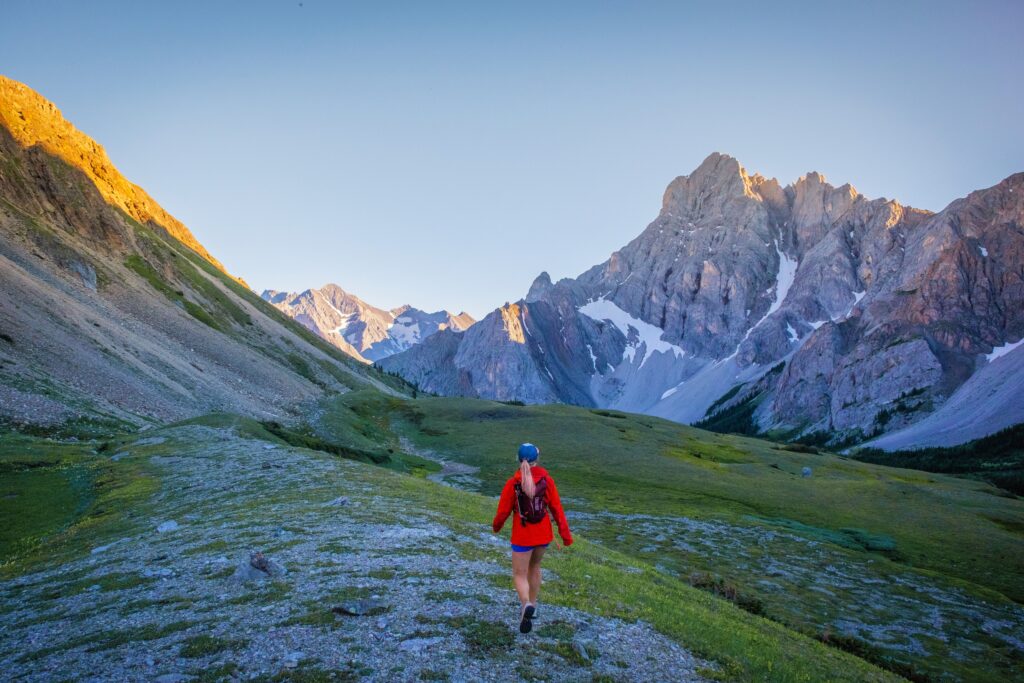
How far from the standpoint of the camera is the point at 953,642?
2706 centimetres

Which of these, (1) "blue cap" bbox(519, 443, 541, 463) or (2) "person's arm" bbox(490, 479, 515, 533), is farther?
(2) "person's arm" bbox(490, 479, 515, 533)

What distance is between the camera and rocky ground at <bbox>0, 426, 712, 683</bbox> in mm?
12047

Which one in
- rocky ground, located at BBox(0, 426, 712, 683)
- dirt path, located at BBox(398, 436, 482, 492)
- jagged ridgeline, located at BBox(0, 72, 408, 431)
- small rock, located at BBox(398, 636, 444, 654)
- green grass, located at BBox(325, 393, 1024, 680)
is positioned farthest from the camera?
dirt path, located at BBox(398, 436, 482, 492)

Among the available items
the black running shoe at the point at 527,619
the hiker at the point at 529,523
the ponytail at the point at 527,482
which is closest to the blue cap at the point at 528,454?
Result: the hiker at the point at 529,523

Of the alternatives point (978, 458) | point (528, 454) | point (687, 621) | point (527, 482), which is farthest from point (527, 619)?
point (978, 458)

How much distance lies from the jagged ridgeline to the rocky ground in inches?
1499

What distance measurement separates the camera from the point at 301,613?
14.7 meters

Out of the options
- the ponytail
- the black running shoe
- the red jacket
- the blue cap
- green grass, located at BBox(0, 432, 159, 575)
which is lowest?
green grass, located at BBox(0, 432, 159, 575)

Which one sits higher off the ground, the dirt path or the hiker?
the hiker

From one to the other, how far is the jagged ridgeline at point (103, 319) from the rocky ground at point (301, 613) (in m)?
38.1

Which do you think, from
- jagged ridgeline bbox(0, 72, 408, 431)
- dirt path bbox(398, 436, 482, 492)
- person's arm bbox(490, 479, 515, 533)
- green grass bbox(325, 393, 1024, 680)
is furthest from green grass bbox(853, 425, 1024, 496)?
jagged ridgeline bbox(0, 72, 408, 431)

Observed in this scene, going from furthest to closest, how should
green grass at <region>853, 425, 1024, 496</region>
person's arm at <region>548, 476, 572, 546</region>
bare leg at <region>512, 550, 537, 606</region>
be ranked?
green grass at <region>853, 425, 1024, 496</region> → person's arm at <region>548, 476, 572, 546</region> → bare leg at <region>512, 550, 537, 606</region>

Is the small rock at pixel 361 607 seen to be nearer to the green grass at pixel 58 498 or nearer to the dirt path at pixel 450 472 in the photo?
the green grass at pixel 58 498

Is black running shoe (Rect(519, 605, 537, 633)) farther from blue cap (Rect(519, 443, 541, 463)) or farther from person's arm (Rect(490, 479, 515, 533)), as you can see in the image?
blue cap (Rect(519, 443, 541, 463))
